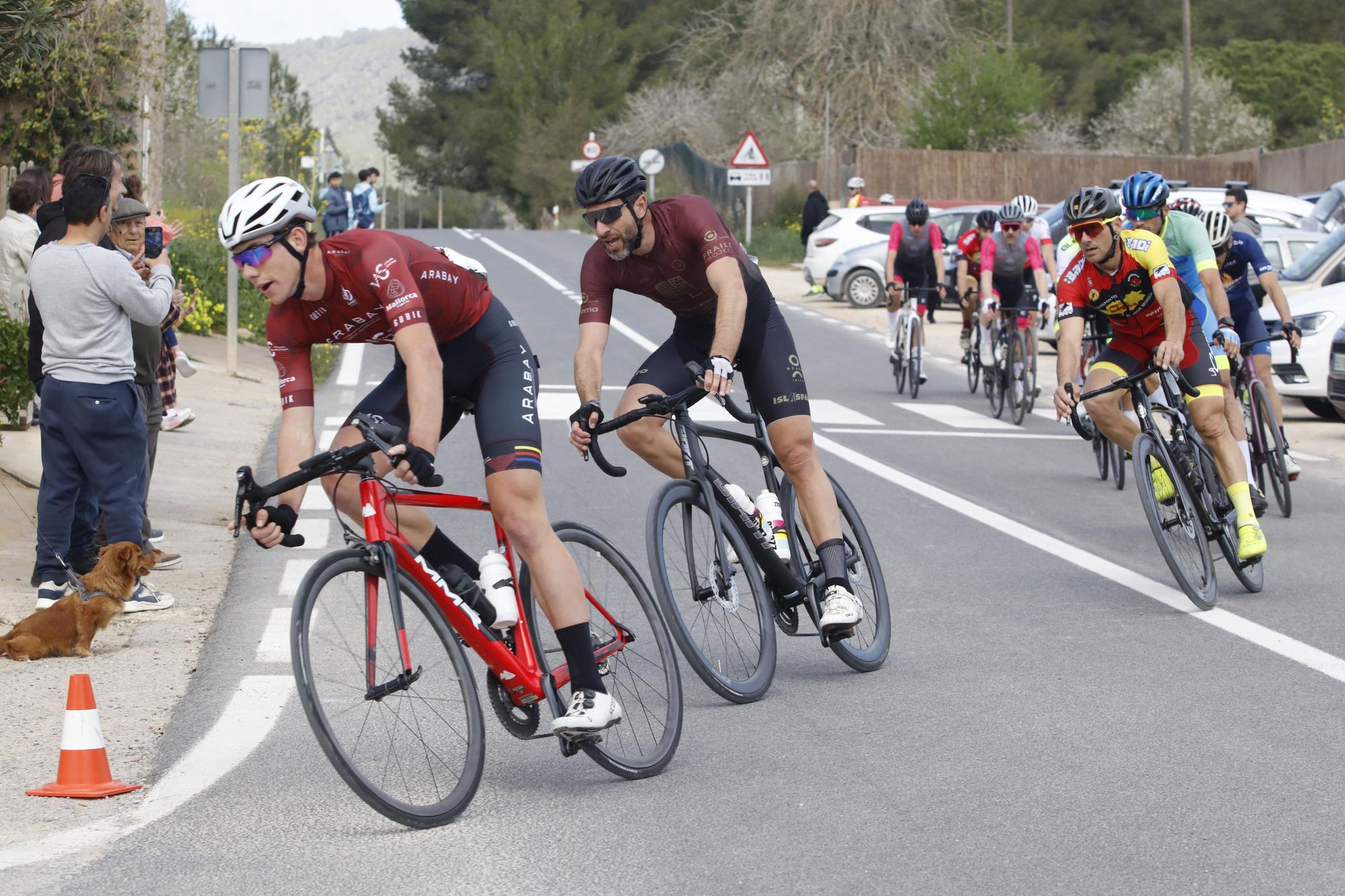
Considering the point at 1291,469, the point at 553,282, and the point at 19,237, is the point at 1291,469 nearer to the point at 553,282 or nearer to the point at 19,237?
the point at 19,237

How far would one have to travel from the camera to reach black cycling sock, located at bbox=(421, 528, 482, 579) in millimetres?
5145

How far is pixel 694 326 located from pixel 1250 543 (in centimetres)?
313

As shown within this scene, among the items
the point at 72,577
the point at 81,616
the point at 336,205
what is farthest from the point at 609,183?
the point at 336,205

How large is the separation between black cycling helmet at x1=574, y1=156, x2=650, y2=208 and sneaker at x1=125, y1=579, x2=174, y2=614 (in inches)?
124

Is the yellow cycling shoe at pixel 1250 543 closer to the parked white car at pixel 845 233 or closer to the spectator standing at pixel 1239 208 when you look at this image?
the spectator standing at pixel 1239 208

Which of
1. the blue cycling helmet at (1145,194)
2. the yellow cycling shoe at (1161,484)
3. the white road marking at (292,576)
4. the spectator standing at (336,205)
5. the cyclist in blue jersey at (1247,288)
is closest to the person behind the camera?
the yellow cycling shoe at (1161,484)

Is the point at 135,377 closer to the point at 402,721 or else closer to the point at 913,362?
the point at 402,721

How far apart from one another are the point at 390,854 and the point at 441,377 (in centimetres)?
136

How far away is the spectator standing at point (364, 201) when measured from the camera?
100ft

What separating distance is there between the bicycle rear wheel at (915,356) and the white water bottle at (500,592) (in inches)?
509

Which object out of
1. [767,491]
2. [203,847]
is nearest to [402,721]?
[203,847]

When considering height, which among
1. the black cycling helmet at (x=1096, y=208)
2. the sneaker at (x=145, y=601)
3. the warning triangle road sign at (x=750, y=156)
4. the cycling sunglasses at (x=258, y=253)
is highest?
the warning triangle road sign at (x=750, y=156)

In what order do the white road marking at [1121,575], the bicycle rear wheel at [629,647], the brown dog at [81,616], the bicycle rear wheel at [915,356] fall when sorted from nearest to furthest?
the bicycle rear wheel at [629,647], the brown dog at [81,616], the white road marking at [1121,575], the bicycle rear wheel at [915,356]

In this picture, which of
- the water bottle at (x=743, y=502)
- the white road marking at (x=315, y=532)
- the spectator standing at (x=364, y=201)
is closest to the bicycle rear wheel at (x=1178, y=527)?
the water bottle at (x=743, y=502)
